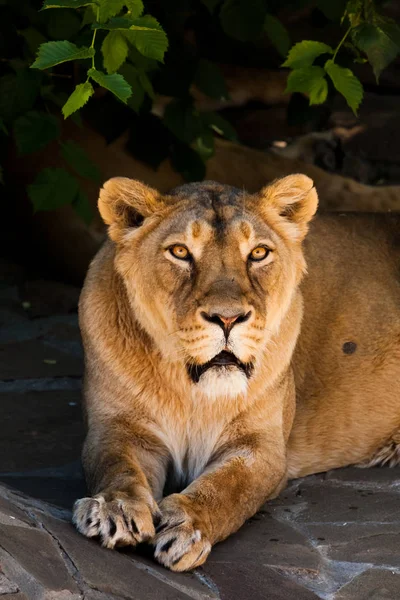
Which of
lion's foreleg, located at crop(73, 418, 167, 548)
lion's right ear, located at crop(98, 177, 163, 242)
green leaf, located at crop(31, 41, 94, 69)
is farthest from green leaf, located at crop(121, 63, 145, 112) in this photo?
lion's foreleg, located at crop(73, 418, 167, 548)

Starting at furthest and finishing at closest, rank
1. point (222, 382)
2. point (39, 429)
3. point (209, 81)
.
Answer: point (209, 81) → point (39, 429) → point (222, 382)

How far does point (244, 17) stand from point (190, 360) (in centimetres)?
202

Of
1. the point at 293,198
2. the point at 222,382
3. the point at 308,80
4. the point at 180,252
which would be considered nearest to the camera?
the point at 222,382

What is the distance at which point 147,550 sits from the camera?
3.12m

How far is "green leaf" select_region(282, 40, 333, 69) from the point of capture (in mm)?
4039

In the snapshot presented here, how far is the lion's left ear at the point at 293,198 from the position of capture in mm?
3922

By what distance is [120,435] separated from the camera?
3.73 metres

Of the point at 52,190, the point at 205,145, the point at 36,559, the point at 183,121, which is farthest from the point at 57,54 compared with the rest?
the point at 205,145

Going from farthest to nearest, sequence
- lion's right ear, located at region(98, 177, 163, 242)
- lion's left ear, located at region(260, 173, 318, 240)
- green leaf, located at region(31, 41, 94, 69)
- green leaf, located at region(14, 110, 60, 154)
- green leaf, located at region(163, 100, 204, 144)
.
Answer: green leaf, located at region(163, 100, 204, 144)
green leaf, located at region(14, 110, 60, 154)
lion's left ear, located at region(260, 173, 318, 240)
lion's right ear, located at region(98, 177, 163, 242)
green leaf, located at region(31, 41, 94, 69)

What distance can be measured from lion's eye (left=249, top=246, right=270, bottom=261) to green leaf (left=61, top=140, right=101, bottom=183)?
179 cm

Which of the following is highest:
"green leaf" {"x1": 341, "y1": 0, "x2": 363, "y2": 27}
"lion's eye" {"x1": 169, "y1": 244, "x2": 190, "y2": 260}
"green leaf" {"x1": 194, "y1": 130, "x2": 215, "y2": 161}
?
"green leaf" {"x1": 341, "y1": 0, "x2": 363, "y2": 27}

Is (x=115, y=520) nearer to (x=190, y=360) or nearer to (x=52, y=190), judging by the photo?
(x=190, y=360)

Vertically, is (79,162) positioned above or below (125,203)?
below

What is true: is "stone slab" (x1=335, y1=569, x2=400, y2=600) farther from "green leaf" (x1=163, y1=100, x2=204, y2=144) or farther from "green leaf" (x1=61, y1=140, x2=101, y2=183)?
"green leaf" (x1=163, y1=100, x2=204, y2=144)
